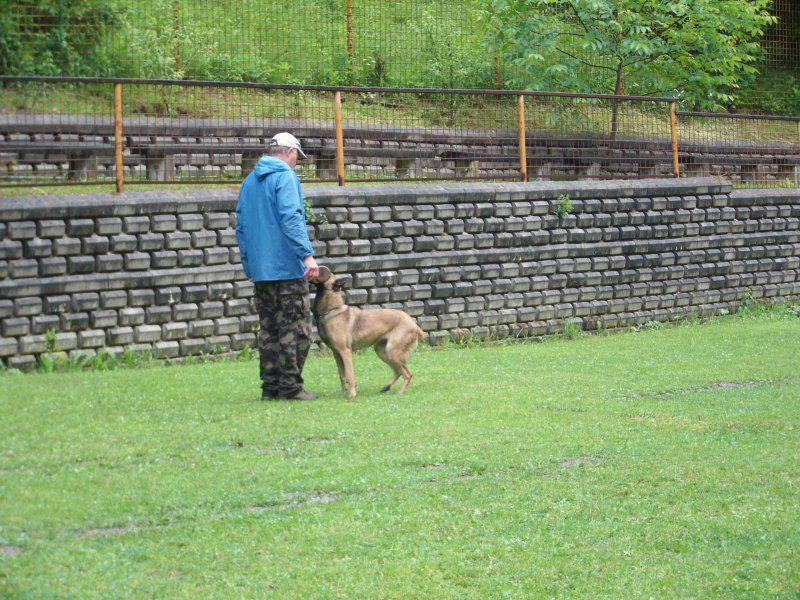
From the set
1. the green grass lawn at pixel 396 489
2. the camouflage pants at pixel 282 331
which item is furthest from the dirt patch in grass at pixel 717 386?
the camouflage pants at pixel 282 331

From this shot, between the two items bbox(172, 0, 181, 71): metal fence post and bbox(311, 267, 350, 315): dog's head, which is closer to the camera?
bbox(311, 267, 350, 315): dog's head

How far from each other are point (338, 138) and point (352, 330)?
4.58 m

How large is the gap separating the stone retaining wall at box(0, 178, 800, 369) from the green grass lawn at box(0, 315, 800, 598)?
1.10 metres

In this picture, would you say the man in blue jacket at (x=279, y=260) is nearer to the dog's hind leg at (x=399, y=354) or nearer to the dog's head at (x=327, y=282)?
the dog's head at (x=327, y=282)

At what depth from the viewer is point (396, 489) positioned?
6.80 meters

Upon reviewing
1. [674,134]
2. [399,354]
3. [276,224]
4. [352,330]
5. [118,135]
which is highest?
[674,134]

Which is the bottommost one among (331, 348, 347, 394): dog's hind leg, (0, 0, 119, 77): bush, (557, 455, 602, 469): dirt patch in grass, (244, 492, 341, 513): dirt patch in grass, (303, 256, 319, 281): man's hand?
(557, 455, 602, 469): dirt patch in grass

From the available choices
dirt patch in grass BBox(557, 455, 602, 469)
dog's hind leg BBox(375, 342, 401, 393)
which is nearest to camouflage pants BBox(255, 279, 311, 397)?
dog's hind leg BBox(375, 342, 401, 393)

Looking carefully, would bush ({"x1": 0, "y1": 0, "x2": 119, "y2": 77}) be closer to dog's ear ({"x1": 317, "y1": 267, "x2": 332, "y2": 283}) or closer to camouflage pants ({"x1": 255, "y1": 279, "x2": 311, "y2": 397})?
dog's ear ({"x1": 317, "y1": 267, "x2": 332, "y2": 283})

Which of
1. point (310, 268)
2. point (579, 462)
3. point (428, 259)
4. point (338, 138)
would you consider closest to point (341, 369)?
point (310, 268)

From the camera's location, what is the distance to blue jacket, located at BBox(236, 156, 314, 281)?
9.10 metres

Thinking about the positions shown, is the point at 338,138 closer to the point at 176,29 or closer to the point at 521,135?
the point at 521,135

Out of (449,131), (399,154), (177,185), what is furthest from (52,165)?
(449,131)

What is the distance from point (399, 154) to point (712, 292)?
20.7 feet
